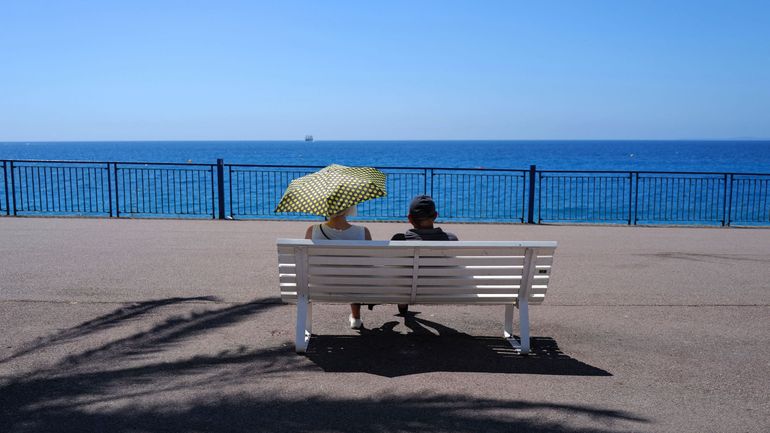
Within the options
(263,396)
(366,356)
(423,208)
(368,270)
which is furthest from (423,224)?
(263,396)

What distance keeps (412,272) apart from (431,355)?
746mm

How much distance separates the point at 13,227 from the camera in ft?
41.8

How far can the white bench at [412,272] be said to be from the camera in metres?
5.07

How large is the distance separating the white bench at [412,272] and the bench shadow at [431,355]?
22 centimetres

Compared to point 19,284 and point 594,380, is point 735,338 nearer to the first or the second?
point 594,380

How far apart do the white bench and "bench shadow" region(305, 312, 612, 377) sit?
0.71ft

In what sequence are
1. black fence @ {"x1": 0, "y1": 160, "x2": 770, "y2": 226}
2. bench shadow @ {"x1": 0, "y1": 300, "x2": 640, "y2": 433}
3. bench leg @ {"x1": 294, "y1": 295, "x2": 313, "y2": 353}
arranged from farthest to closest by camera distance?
1. black fence @ {"x1": 0, "y1": 160, "x2": 770, "y2": 226}
2. bench leg @ {"x1": 294, "y1": 295, "x2": 313, "y2": 353}
3. bench shadow @ {"x1": 0, "y1": 300, "x2": 640, "y2": 433}

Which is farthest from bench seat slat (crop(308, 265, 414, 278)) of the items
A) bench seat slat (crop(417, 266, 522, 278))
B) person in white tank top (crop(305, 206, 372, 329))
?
person in white tank top (crop(305, 206, 372, 329))

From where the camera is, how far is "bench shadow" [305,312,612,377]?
16.7 ft

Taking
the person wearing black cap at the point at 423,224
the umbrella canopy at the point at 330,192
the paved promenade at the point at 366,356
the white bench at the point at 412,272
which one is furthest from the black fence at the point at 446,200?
the white bench at the point at 412,272

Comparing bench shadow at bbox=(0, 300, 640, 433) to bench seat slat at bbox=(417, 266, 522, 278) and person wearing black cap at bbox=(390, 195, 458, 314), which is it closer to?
bench seat slat at bbox=(417, 266, 522, 278)

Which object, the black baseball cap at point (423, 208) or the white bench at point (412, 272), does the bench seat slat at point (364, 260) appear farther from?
the black baseball cap at point (423, 208)

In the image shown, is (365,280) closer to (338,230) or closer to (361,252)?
(361,252)

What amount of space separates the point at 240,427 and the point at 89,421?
914 millimetres
